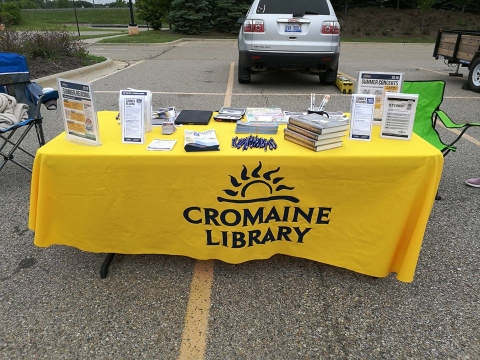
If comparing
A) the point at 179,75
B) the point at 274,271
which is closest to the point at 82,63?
the point at 179,75

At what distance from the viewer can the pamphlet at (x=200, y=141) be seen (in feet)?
6.86

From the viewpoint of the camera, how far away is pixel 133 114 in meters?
2.16

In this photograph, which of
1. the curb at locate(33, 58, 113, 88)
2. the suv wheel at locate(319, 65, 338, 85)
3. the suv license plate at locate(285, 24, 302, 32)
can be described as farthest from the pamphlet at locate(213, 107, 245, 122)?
the curb at locate(33, 58, 113, 88)

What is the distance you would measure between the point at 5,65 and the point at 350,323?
4.15 metres

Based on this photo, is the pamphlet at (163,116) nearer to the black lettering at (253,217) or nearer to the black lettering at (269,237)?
the black lettering at (253,217)

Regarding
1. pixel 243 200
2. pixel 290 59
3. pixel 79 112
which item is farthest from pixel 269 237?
pixel 290 59

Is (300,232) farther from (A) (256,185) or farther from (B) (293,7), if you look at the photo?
(B) (293,7)

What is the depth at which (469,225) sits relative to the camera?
291cm

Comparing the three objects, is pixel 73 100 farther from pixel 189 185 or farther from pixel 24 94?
pixel 24 94

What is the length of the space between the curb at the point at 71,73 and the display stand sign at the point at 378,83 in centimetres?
703

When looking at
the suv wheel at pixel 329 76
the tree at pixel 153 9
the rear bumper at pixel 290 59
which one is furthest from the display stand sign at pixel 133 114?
the tree at pixel 153 9

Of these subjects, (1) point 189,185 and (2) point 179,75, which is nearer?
(1) point 189,185

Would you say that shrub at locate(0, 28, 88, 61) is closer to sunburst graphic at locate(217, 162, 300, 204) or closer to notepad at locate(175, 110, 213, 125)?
notepad at locate(175, 110, 213, 125)

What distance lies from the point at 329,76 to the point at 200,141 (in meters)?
6.32
